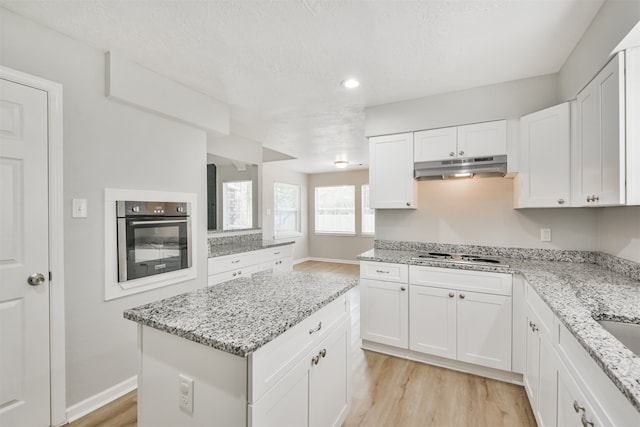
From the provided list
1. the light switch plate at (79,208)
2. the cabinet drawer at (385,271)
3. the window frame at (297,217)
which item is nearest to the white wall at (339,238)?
the window frame at (297,217)

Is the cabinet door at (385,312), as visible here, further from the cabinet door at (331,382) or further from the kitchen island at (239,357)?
the kitchen island at (239,357)

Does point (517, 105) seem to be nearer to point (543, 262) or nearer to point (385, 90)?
point (385, 90)

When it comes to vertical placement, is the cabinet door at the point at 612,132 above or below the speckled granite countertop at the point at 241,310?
above

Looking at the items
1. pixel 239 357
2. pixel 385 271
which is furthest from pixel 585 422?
pixel 385 271

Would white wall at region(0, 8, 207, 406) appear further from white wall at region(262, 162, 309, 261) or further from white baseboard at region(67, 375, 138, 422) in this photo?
white wall at region(262, 162, 309, 261)

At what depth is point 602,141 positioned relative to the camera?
5.38 feet

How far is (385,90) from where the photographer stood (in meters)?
2.66

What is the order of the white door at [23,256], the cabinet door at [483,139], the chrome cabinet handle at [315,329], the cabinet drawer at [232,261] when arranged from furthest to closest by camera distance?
the cabinet drawer at [232,261], the cabinet door at [483,139], the white door at [23,256], the chrome cabinet handle at [315,329]

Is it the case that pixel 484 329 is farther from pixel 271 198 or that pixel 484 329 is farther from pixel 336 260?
pixel 336 260

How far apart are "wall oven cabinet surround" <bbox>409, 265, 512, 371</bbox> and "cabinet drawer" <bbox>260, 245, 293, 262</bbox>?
6.36 feet

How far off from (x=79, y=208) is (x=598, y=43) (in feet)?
11.0

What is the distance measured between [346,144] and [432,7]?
297cm

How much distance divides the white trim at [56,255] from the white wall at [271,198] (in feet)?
13.2

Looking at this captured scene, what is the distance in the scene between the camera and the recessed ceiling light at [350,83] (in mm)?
2473
